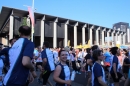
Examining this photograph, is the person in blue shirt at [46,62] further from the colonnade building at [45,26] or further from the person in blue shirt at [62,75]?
the colonnade building at [45,26]

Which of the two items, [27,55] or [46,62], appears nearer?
[27,55]

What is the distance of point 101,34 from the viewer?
5988cm

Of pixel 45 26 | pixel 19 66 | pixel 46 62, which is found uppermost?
pixel 45 26

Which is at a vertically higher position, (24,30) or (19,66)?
(24,30)

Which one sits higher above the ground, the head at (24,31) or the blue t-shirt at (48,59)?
the head at (24,31)

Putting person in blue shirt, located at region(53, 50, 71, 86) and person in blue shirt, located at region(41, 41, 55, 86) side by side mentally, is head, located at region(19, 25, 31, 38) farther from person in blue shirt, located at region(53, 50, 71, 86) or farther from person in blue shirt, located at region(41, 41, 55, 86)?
person in blue shirt, located at region(41, 41, 55, 86)

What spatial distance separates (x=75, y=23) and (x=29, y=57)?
159 ft

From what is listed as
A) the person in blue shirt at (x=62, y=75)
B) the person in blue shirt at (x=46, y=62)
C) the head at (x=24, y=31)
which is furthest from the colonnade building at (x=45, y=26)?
the head at (x=24, y=31)

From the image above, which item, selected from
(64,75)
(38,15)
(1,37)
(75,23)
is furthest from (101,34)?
(64,75)

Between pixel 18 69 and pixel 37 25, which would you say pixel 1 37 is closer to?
pixel 37 25

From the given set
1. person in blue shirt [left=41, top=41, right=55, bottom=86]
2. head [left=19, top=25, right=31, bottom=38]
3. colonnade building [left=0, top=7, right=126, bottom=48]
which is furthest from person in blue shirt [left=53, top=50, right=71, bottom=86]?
colonnade building [left=0, top=7, right=126, bottom=48]

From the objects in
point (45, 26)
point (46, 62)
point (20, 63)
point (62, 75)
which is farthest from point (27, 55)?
point (45, 26)

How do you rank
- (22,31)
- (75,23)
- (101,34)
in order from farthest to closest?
(101,34) < (75,23) < (22,31)

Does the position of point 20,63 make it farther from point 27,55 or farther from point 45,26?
point 45,26
